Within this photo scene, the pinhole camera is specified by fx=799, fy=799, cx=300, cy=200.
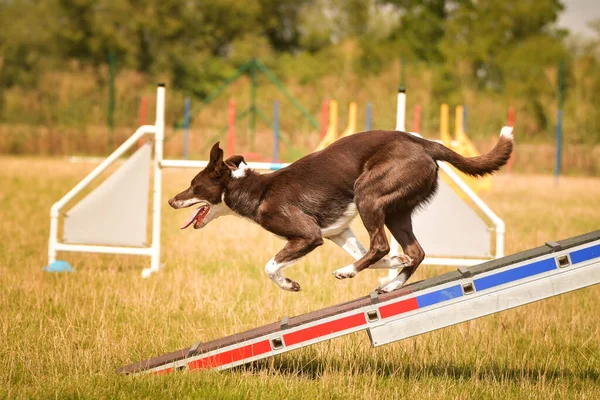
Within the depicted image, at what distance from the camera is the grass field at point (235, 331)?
404 centimetres

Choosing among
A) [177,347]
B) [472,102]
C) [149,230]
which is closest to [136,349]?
[177,347]

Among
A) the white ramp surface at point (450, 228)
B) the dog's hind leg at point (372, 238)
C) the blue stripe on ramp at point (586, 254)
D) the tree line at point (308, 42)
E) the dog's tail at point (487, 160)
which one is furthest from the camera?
the tree line at point (308, 42)

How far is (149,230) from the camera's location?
10594 mm

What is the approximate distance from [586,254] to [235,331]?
7.94ft

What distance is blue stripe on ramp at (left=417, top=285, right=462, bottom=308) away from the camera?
3932mm

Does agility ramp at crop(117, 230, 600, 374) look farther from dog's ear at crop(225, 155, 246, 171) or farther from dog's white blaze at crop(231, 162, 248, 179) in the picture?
dog's ear at crop(225, 155, 246, 171)

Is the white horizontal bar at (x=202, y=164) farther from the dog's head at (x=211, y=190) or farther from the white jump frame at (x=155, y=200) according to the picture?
the dog's head at (x=211, y=190)

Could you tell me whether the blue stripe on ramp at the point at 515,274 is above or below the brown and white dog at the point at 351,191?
below

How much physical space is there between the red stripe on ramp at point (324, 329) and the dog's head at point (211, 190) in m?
1.17

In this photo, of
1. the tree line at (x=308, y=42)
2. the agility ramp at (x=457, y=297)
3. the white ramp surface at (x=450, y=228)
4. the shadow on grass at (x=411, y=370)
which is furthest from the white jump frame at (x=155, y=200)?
the tree line at (x=308, y=42)

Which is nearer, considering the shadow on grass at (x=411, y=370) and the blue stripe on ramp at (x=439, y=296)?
the blue stripe on ramp at (x=439, y=296)

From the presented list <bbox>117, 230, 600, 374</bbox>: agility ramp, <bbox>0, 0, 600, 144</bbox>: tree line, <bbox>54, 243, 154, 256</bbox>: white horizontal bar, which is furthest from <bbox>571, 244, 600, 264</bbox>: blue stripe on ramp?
<bbox>0, 0, 600, 144</bbox>: tree line

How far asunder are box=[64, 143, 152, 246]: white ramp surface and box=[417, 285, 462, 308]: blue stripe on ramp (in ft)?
13.8

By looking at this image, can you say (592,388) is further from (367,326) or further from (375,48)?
(375,48)
